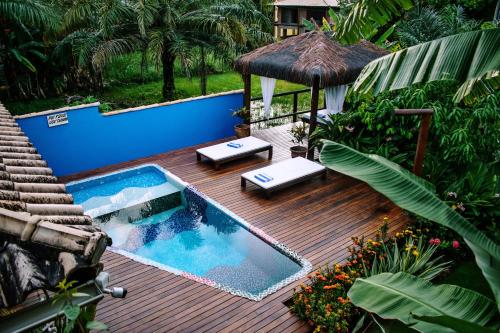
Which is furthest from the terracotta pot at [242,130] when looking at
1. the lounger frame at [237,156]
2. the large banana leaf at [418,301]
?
the large banana leaf at [418,301]

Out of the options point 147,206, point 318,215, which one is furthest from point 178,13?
point 318,215

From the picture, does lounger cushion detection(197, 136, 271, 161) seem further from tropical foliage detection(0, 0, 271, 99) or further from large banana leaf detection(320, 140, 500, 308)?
large banana leaf detection(320, 140, 500, 308)

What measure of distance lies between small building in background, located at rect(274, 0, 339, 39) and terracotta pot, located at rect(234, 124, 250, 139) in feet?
65.0

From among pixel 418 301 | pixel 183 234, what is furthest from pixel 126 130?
pixel 418 301

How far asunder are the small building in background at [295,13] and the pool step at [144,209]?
75.5 feet

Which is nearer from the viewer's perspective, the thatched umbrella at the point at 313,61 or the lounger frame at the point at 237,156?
the thatched umbrella at the point at 313,61

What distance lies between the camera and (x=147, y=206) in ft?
28.2

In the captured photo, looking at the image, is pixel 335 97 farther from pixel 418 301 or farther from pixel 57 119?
pixel 418 301

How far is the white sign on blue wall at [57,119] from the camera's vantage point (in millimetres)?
8933

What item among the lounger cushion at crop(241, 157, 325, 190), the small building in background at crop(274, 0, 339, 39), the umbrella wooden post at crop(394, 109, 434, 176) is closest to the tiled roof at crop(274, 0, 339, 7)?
the small building in background at crop(274, 0, 339, 39)

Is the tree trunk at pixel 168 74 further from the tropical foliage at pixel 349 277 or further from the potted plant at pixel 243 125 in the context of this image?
the tropical foliage at pixel 349 277

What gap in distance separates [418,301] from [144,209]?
660cm

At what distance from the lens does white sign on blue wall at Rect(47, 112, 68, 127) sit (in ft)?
29.3

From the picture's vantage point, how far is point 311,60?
877 cm
